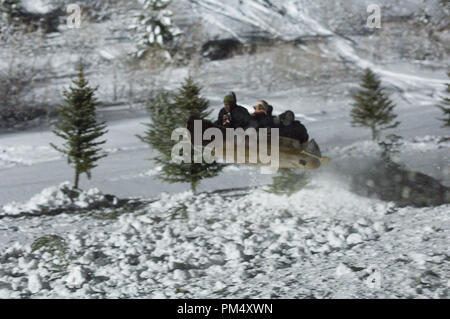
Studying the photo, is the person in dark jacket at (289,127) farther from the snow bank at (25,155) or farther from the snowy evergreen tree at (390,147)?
the snow bank at (25,155)

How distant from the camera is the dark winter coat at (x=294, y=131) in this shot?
37.1 ft

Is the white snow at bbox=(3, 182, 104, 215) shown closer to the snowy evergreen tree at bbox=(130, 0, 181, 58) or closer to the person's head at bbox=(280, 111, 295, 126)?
the person's head at bbox=(280, 111, 295, 126)

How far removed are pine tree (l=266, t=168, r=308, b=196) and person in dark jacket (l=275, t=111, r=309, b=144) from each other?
2635 millimetres

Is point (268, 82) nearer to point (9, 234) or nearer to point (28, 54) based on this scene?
point (28, 54)

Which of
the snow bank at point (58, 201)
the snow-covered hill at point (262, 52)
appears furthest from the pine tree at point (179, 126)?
the snow-covered hill at point (262, 52)

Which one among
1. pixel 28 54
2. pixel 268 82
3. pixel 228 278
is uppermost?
pixel 28 54

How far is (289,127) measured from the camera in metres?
11.4

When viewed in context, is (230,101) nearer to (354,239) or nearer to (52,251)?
(354,239)

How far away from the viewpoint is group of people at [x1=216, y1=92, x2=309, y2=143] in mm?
10977

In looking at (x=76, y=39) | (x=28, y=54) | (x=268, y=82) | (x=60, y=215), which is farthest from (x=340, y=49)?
(x=60, y=215)

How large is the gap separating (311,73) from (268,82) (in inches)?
180

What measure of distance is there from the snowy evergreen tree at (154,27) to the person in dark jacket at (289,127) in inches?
1105

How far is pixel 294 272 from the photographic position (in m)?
8.45

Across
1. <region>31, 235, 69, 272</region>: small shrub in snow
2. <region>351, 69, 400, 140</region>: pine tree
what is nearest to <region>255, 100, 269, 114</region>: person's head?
<region>31, 235, 69, 272</region>: small shrub in snow
